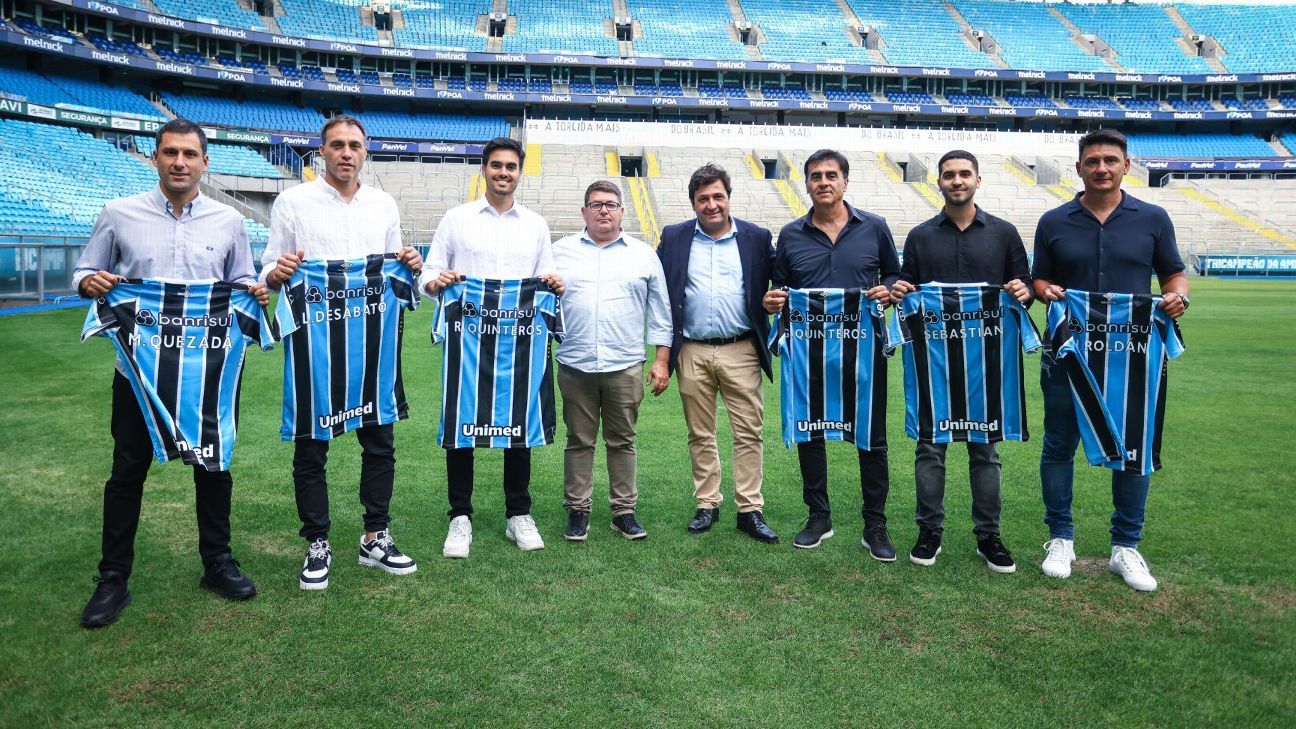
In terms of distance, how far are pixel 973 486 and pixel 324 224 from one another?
3.59 metres

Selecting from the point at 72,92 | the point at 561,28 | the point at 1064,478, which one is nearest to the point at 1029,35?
the point at 561,28

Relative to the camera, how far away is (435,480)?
6.09m

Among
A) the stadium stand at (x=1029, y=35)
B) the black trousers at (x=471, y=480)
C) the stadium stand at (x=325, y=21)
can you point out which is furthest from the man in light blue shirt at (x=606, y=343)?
the stadium stand at (x=1029, y=35)

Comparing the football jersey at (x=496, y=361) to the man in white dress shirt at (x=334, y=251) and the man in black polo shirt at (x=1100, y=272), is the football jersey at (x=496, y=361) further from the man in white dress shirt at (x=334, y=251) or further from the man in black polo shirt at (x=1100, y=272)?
the man in black polo shirt at (x=1100, y=272)

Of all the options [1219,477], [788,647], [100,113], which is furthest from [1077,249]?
[100,113]

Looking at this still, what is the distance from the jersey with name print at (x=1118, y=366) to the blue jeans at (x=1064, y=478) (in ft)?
0.23

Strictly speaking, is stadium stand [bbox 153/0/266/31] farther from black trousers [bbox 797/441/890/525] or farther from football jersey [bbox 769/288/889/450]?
black trousers [bbox 797/441/890/525]

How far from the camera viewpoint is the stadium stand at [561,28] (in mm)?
46094

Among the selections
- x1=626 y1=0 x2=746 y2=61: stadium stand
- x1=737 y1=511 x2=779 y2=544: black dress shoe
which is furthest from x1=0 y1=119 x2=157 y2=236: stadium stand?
x1=626 y1=0 x2=746 y2=61: stadium stand

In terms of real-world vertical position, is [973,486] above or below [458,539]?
above

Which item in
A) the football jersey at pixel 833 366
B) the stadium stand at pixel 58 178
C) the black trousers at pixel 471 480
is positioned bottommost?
the black trousers at pixel 471 480

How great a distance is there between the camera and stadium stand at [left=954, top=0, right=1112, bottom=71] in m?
48.6

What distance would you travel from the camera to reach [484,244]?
468 centimetres

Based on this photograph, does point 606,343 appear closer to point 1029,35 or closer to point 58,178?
point 58,178
